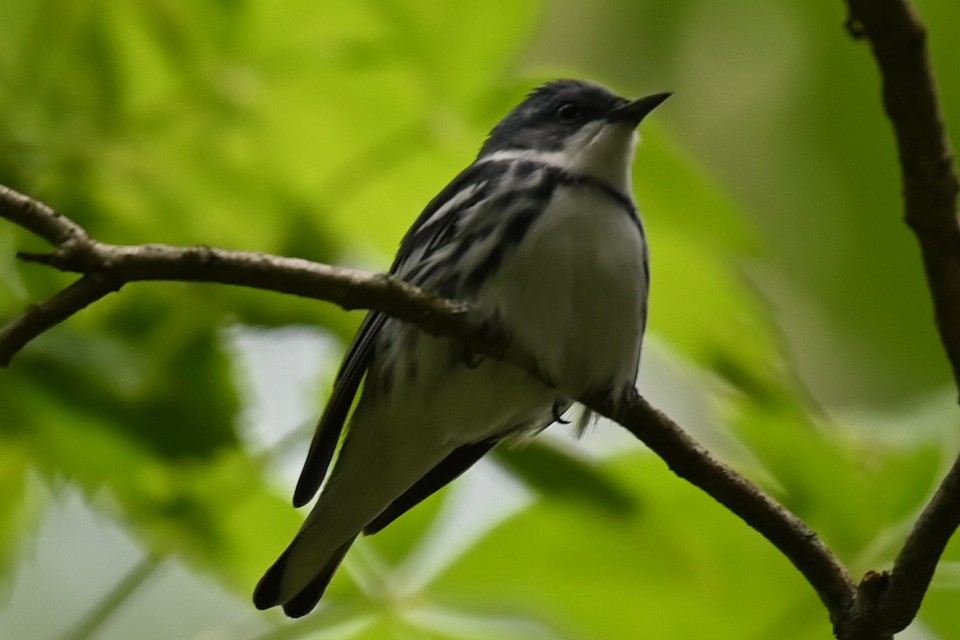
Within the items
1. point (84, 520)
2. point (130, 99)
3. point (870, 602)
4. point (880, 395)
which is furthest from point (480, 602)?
point (84, 520)

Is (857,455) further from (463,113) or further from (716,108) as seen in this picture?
(716,108)

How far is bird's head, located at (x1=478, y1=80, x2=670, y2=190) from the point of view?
188 cm

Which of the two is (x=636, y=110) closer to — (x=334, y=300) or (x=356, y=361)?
(x=356, y=361)

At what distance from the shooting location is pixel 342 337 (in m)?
1.84

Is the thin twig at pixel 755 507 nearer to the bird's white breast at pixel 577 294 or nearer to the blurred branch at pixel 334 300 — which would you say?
the blurred branch at pixel 334 300

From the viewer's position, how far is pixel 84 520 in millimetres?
2990

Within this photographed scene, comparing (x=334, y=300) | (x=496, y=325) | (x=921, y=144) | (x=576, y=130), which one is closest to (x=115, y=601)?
(x=496, y=325)

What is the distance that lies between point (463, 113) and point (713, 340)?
1.65 ft

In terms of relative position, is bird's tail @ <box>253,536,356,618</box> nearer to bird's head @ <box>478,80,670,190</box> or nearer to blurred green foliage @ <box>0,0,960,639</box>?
blurred green foliage @ <box>0,0,960,639</box>

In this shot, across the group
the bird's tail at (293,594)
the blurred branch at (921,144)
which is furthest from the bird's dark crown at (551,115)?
the blurred branch at (921,144)

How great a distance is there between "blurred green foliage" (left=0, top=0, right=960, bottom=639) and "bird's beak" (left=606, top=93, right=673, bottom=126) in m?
0.05

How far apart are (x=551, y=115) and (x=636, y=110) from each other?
244 mm

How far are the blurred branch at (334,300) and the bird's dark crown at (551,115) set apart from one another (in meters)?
0.77

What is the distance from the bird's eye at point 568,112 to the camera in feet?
6.87
